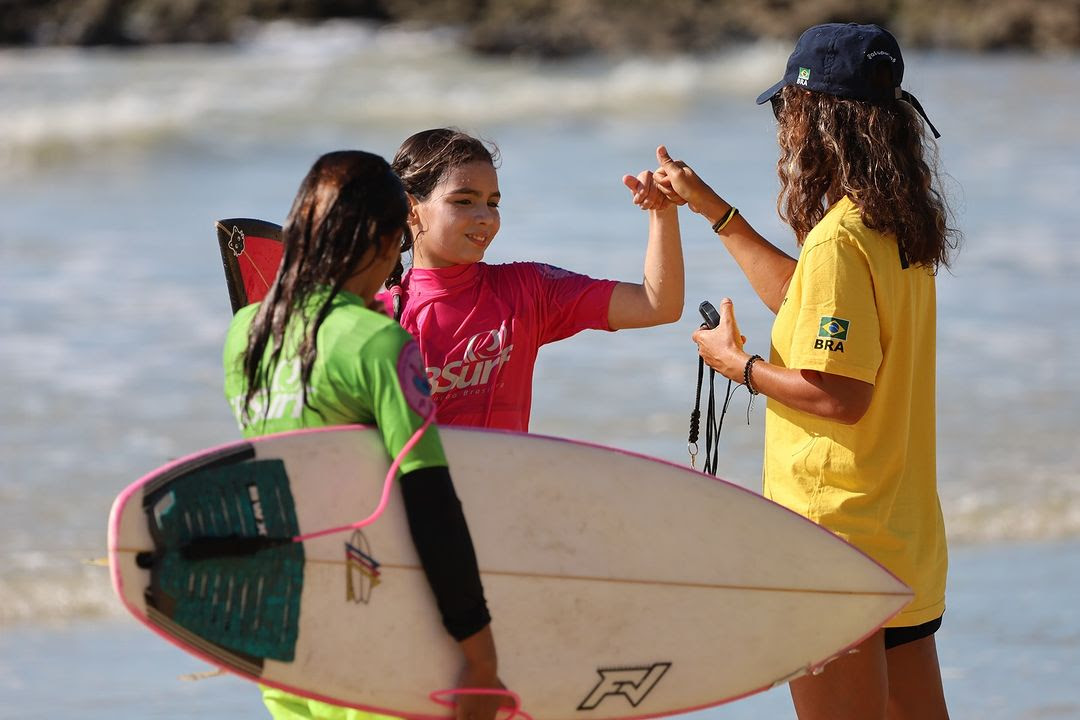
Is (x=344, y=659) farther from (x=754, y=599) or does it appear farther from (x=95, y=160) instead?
(x=95, y=160)

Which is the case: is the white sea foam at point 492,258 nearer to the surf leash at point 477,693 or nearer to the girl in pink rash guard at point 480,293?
the girl in pink rash guard at point 480,293

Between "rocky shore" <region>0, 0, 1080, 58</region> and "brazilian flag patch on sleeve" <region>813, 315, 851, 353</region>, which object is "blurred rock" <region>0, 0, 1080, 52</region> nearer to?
"rocky shore" <region>0, 0, 1080, 58</region>

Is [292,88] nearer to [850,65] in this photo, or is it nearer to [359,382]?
[850,65]

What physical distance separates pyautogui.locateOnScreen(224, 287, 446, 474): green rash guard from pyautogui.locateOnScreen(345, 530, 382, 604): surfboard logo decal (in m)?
0.19

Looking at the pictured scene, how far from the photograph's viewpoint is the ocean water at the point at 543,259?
525 cm

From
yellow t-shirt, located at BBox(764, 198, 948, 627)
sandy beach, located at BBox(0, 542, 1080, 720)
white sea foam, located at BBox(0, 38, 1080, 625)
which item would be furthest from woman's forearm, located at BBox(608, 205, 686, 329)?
white sea foam, located at BBox(0, 38, 1080, 625)

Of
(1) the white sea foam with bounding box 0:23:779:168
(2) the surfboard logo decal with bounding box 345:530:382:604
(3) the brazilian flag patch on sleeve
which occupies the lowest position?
(2) the surfboard logo decal with bounding box 345:530:382:604

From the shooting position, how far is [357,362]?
2.17m

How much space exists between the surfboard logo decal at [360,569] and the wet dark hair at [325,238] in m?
0.24

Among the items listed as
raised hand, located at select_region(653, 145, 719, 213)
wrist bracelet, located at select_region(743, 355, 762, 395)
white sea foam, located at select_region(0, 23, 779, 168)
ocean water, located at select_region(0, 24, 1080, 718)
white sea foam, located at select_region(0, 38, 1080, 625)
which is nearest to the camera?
wrist bracelet, located at select_region(743, 355, 762, 395)

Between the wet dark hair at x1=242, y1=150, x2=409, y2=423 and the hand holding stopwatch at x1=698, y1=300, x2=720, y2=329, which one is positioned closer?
the wet dark hair at x1=242, y1=150, x2=409, y2=423

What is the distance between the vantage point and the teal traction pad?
226cm

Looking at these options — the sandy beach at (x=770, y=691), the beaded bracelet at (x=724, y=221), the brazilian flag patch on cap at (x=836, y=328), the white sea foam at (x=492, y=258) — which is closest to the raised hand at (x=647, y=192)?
the beaded bracelet at (x=724, y=221)

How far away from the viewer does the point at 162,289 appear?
1058cm
